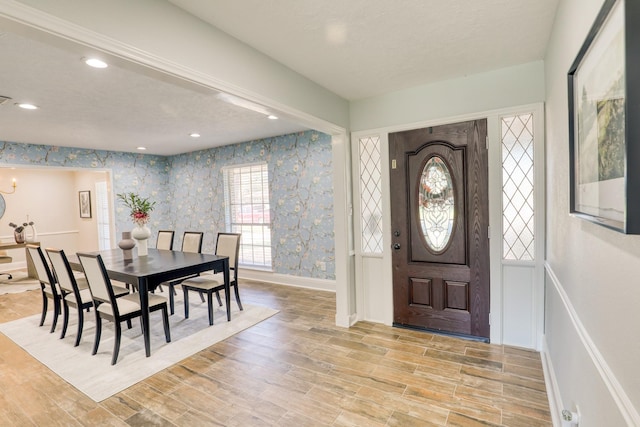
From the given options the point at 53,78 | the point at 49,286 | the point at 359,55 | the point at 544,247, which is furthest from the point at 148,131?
the point at 544,247

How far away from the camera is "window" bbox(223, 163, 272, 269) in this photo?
582cm

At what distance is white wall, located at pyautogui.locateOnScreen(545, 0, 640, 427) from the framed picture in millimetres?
9367

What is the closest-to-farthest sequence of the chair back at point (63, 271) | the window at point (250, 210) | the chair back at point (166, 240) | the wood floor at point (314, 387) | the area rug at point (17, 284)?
the wood floor at point (314, 387) < the chair back at point (63, 271) < the chair back at point (166, 240) < the area rug at point (17, 284) < the window at point (250, 210)

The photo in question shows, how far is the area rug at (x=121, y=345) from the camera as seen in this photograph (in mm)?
2631

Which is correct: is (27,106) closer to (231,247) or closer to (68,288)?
(68,288)

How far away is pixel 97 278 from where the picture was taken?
292 cm

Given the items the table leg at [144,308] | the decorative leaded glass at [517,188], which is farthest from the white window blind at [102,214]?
the decorative leaded glass at [517,188]

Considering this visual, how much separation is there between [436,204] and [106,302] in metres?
3.28

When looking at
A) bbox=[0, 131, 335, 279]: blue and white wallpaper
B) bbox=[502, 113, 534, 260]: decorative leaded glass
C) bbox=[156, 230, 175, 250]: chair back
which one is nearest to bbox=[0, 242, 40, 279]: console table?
bbox=[0, 131, 335, 279]: blue and white wallpaper

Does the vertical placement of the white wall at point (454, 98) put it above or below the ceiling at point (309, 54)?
below

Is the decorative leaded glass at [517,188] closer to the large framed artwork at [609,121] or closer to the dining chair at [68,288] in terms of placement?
the large framed artwork at [609,121]

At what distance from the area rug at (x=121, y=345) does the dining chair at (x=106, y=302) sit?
16 cm

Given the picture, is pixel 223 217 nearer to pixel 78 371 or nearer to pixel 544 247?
pixel 78 371

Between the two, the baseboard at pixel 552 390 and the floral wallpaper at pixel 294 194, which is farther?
the floral wallpaper at pixel 294 194
